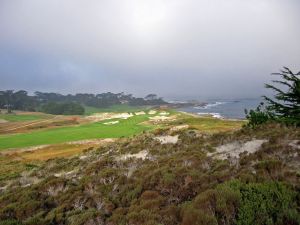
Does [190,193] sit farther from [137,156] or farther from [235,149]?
[137,156]

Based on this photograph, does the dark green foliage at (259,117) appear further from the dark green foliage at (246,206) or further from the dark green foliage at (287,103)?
the dark green foliage at (246,206)

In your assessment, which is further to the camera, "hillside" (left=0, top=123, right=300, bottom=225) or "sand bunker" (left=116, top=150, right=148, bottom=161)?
"sand bunker" (left=116, top=150, right=148, bottom=161)

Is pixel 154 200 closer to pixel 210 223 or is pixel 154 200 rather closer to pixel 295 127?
pixel 210 223

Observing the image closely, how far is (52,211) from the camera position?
11523mm

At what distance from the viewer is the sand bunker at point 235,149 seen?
49.8ft

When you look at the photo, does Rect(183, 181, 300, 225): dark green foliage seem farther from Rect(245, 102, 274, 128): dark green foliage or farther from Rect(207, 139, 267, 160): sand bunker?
Rect(245, 102, 274, 128): dark green foliage

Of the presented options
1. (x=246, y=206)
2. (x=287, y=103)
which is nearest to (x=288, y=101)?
(x=287, y=103)

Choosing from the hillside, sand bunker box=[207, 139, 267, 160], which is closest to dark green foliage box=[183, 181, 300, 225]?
the hillside

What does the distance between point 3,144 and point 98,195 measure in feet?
192

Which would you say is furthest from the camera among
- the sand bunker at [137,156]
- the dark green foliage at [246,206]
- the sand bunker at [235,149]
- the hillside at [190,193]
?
the sand bunker at [137,156]

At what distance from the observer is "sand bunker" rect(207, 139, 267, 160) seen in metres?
15.2

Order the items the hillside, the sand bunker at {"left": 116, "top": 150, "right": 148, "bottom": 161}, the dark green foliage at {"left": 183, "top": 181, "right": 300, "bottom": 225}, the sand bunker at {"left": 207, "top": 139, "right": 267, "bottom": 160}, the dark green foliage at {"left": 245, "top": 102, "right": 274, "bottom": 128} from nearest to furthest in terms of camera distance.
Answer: the dark green foliage at {"left": 183, "top": 181, "right": 300, "bottom": 225}, the hillside, the sand bunker at {"left": 207, "top": 139, "right": 267, "bottom": 160}, the dark green foliage at {"left": 245, "top": 102, "right": 274, "bottom": 128}, the sand bunker at {"left": 116, "top": 150, "right": 148, "bottom": 161}

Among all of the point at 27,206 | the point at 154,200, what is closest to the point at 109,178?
the point at 27,206

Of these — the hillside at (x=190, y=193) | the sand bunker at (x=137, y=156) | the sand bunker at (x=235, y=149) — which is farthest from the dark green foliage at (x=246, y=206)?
the sand bunker at (x=137, y=156)
